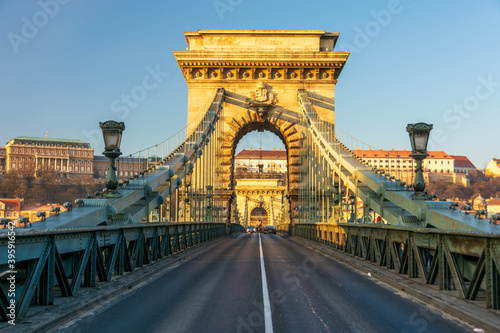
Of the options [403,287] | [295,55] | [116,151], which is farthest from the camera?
[295,55]

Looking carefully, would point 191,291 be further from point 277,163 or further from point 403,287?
point 277,163

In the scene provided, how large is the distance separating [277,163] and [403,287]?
18393cm

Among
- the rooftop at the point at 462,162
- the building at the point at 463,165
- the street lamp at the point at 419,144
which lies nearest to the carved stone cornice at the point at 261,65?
the street lamp at the point at 419,144

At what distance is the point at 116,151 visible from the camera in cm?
1432

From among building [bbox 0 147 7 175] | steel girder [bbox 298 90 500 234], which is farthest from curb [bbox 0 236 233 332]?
building [bbox 0 147 7 175]

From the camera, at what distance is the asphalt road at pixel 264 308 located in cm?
841

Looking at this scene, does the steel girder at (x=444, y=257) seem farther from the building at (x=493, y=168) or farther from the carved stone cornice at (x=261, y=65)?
the building at (x=493, y=168)

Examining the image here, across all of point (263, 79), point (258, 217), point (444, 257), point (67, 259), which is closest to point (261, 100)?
point (263, 79)

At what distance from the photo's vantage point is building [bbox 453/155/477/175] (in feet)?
611

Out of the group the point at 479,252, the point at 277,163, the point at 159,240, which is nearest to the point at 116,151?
the point at 159,240

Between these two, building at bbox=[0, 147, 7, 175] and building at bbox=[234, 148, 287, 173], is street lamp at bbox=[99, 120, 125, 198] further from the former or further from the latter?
building at bbox=[0, 147, 7, 175]

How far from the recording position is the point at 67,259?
10.7 metres

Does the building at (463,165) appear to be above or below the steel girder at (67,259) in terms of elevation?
above

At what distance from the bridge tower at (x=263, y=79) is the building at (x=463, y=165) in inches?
6051
